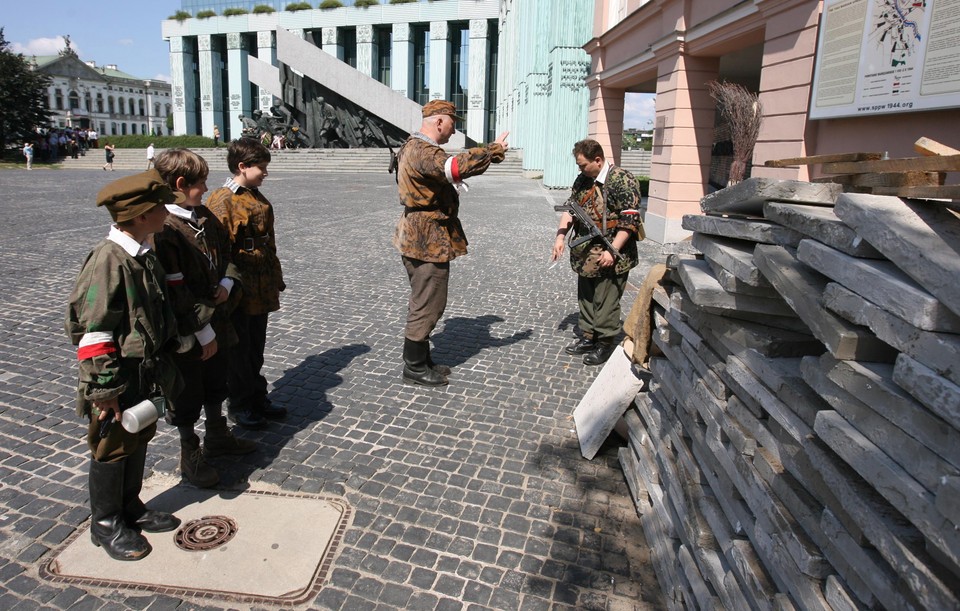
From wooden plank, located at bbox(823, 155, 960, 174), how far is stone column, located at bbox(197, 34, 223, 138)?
6834 centimetres

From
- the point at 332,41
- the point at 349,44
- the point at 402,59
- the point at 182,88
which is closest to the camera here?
the point at 402,59

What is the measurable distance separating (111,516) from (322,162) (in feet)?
110

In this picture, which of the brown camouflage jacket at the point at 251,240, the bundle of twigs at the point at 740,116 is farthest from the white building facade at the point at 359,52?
the brown camouflage jacket at the point at 251,240

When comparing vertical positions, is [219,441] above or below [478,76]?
below

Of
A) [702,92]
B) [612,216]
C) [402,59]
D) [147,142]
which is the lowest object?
[612,216]

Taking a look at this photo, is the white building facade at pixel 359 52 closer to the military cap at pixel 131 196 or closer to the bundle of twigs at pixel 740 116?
the bundle of twigs at pixel 740 116

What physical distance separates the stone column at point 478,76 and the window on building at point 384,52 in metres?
8.77

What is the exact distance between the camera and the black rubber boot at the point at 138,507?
2.86 metres

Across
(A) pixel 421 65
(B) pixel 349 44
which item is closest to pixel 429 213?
(A) pixel 421 65

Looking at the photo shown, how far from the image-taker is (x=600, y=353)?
5.46m

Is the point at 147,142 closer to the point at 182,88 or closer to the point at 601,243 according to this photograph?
the point at 182,88

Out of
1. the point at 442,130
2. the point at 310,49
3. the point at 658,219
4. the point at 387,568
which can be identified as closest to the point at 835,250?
the point at 387,568

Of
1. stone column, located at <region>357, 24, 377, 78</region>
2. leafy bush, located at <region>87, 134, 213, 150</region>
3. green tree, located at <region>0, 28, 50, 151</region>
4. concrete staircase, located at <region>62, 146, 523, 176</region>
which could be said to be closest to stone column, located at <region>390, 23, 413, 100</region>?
stone column, located at <region>357, 24, 377, 78</region>

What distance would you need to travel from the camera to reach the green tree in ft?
126
